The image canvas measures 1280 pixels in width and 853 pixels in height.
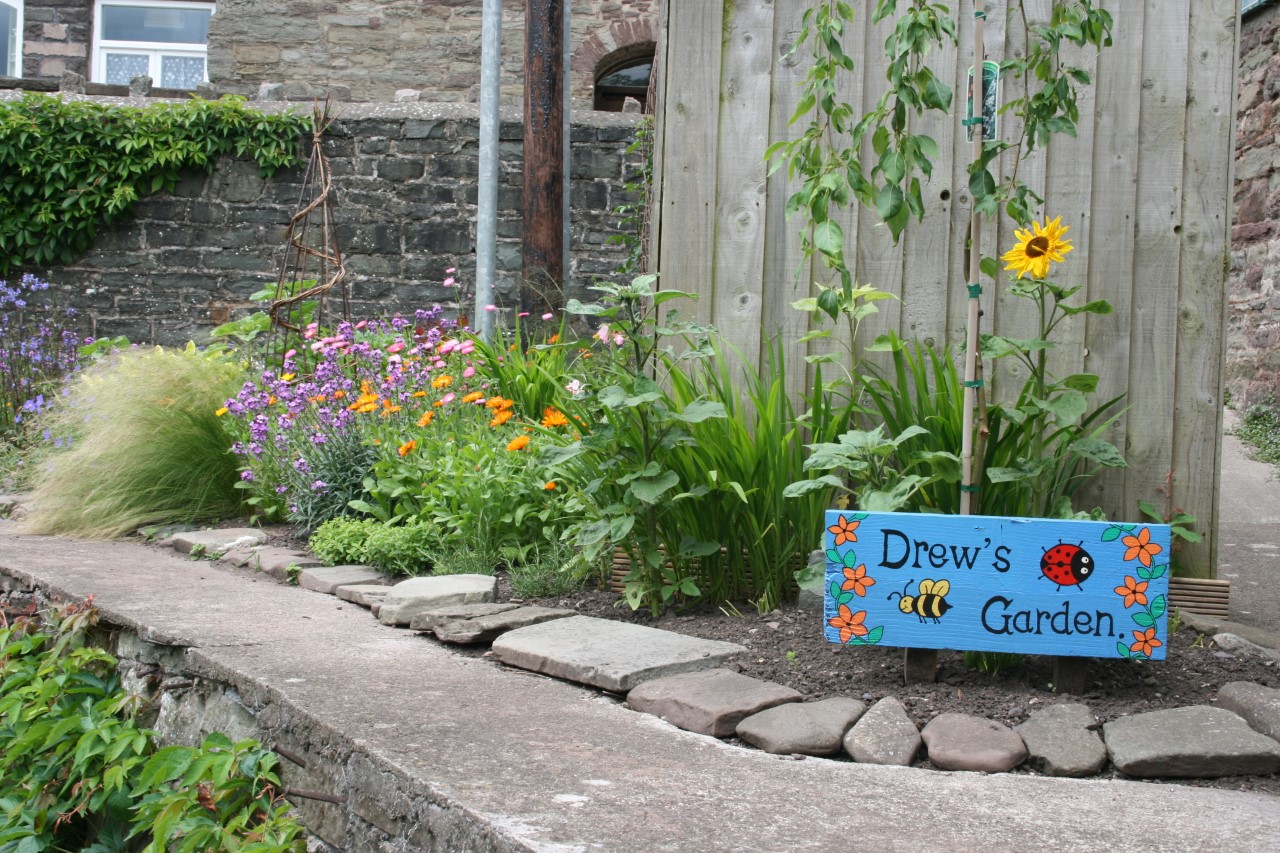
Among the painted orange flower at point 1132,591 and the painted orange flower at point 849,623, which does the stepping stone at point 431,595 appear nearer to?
the painted orange flower at point 849,623

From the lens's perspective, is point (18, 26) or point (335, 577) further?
point (18, 26)

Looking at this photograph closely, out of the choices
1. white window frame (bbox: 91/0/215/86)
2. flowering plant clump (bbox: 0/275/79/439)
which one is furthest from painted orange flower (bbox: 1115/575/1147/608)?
white window frame (bbox: 91/0/215/86)

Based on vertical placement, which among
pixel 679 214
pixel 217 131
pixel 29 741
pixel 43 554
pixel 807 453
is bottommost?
pixel 29 741

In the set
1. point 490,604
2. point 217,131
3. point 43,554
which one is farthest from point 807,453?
point 217,131

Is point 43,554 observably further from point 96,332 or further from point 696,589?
point 96,332

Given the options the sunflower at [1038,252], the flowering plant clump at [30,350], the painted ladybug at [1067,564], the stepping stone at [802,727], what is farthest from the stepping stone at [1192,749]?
the flowering plant clump at [30,350]

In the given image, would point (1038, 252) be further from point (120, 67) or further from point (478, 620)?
point (120, 67)

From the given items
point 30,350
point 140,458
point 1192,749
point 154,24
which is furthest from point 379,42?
point 1192,749

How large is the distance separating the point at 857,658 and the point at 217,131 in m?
7.05

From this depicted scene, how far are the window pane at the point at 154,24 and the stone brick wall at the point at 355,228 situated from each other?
519cm

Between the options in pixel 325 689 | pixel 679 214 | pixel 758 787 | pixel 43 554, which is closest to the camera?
pixel 758 787

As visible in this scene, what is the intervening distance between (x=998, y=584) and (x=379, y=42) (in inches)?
396

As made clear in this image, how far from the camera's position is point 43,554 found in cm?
395

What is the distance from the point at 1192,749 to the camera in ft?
6.32
